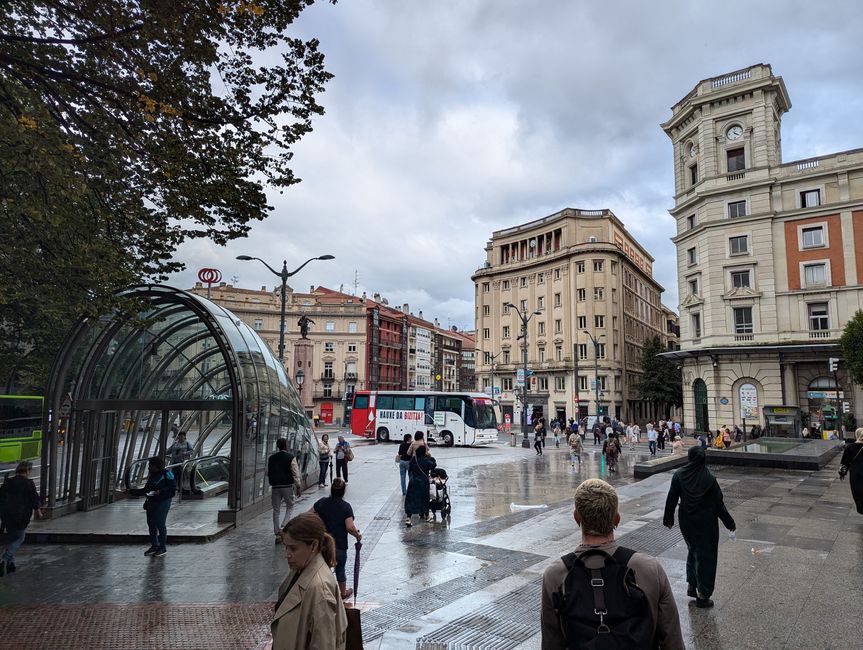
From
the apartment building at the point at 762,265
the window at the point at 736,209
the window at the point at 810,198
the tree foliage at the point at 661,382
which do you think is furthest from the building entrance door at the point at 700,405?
the tree foliage at the point at 661,382

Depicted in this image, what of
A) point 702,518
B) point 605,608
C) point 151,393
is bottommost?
point 702,518

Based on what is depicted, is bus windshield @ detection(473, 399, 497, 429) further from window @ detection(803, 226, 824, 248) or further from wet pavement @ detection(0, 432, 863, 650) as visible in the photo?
window @ detection(803, 226, 824, 248)

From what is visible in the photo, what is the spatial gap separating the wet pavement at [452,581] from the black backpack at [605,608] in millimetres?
3377

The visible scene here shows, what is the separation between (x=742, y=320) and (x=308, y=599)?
40.1 metres

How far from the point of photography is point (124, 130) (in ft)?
25.5

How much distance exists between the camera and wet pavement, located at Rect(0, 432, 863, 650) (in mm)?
5484

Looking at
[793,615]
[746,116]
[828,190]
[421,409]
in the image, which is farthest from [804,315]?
[793,615]

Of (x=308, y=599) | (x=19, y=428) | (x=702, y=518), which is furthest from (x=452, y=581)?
(x=19, y=428)

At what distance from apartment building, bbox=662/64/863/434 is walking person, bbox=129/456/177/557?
108ft

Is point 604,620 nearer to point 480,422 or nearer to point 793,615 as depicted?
point 793,615

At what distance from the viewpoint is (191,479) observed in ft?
44.0

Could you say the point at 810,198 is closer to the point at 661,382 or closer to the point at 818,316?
the point at 818,316

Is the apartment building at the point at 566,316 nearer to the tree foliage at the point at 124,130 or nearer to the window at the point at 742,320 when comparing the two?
the window at the point at 742,320

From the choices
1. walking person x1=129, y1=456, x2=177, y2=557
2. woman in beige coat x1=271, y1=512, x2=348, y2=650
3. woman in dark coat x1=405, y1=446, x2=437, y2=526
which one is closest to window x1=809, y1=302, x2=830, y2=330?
woman in dark coat x1=405, y1=446, x2=437, y2=526
